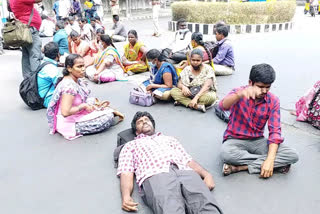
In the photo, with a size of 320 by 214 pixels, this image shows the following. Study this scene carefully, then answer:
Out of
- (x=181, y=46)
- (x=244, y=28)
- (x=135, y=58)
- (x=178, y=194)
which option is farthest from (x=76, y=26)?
(x=178, y=194)

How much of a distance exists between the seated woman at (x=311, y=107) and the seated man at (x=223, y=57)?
2365mm

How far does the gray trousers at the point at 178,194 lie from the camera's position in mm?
2328

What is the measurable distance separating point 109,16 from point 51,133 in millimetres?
16805

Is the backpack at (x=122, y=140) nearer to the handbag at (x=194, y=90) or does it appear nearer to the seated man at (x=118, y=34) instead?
the handbag at (x=194, y=90)

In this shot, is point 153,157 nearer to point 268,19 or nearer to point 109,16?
point 268,19

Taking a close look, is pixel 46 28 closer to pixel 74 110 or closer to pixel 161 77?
pixel 161 77

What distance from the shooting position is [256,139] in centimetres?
322

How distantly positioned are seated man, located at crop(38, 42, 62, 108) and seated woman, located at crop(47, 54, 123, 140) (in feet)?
3.13

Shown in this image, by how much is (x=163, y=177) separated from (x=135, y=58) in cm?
479

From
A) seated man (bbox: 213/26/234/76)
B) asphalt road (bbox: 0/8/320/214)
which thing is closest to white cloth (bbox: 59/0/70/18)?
asphalt road (bbox: 0/8/320/214)

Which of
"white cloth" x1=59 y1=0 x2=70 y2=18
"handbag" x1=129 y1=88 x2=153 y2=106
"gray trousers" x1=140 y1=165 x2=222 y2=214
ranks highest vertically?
"white cloth" x1=59 y1=0 x2=70 y2=18

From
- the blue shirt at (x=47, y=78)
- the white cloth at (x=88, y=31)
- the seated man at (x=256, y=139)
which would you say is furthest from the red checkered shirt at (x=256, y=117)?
the white cloth at (x=88, y=31)

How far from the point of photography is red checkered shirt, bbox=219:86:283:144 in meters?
2.99

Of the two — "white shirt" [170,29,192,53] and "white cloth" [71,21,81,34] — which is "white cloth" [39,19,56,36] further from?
"white shirt" [170,29,192,53]
